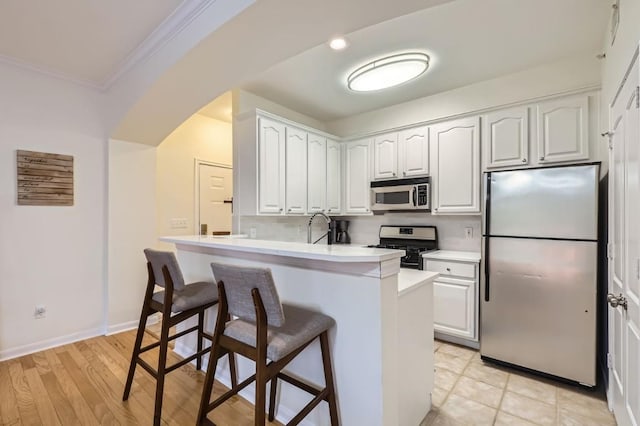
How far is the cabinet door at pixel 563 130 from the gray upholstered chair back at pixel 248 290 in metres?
2.78

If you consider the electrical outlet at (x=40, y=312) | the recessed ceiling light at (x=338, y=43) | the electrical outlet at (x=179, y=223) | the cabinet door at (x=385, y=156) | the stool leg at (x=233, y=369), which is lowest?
the stool leg at (x=233, y=369)

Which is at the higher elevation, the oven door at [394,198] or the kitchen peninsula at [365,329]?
the oven door at [394,198]

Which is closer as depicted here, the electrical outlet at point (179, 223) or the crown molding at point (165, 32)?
the crown molding at point (165, 32)

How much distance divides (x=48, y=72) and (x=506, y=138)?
4.44 metres

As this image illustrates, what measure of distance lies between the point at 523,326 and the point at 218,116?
4.36 m

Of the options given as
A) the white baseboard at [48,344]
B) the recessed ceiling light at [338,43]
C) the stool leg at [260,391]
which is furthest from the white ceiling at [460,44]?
the white baseboard at [48,344]

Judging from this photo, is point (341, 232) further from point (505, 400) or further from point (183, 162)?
point (505, 400)

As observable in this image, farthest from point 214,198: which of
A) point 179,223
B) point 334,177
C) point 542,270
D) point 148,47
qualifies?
point 542,270

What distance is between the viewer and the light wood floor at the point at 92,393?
181 centimetres

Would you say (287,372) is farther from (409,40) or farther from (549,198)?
(409,40)

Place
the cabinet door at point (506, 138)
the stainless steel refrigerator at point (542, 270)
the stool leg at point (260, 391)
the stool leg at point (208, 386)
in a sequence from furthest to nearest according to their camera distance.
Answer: the cabinet door at point (506, 138) < the stainless steel refrigerator at point (542, 270) < the stool leg at point (208, 386) < the stool leg at point (260, 391)

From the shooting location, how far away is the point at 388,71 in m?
2.65

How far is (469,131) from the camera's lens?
10.1 ft

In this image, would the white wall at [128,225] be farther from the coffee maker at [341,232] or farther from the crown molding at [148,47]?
the coffee maker at [341,232]
